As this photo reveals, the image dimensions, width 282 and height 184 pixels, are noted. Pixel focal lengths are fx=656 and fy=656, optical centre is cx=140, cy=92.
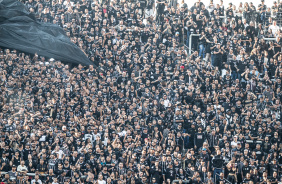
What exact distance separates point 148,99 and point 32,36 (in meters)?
8.14

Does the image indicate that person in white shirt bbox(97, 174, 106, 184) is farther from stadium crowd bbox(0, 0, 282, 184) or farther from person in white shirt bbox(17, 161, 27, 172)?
person in white shirt bbox(17, 161, 27, 172)

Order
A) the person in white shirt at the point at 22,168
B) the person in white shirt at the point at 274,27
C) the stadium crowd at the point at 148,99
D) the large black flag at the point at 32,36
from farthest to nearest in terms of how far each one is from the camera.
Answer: the person in white shirt at the point at 274,27 → the large black flag at the point at 32,36 → the stadium crowd at the point at 148,99 → the person in white shirt at the point at 22,168

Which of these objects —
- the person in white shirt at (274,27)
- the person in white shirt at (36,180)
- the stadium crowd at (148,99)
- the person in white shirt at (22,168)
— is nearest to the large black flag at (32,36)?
the stadium crowd at (148,99)

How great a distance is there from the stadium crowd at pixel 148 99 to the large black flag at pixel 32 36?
1.44 feet

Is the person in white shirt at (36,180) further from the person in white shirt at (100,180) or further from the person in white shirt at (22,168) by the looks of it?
the person in white shirt at (100,180)

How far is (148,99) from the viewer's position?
29.5 m

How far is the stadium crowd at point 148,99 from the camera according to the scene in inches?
1041

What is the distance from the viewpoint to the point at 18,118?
1100 inches

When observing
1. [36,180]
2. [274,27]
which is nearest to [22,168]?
[36,180]

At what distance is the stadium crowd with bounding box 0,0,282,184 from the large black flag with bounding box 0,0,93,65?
0.44m

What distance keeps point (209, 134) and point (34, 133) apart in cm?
742

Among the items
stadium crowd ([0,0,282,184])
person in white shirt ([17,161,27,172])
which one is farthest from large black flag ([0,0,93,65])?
person in white shirt ([17,161,27,172])

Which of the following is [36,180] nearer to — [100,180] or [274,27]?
[100,180]

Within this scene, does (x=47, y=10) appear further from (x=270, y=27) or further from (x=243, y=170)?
(x=243, y=170)
